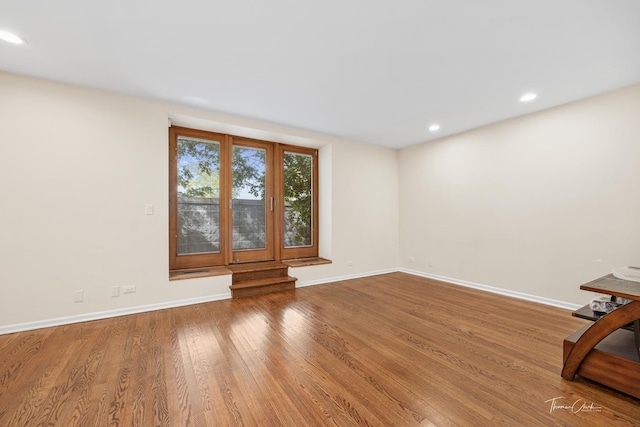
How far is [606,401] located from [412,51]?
288cm

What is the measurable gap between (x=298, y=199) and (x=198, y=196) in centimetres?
175

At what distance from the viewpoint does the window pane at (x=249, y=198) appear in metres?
4.26

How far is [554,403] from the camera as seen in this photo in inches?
63.5

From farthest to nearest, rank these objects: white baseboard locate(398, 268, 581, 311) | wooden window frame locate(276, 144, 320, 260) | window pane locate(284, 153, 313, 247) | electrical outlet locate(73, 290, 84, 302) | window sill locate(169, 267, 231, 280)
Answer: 1. window pane locate(284, 153, 313, 247)
2. wooden window frame locate(276, 144, 320, 260)
3. window sill locate(169, 267, 231, 280)
4. white baseboard locate(398, 268, 581, 311)
5. electrical outlet locate(73, 290, 84, 302)

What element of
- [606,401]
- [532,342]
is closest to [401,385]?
[606,401]

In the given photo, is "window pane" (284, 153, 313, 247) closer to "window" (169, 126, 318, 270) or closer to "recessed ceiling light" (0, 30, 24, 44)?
"window" (169, 126, 318, 270)

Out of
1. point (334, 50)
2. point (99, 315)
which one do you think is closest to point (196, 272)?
point (99, 315)

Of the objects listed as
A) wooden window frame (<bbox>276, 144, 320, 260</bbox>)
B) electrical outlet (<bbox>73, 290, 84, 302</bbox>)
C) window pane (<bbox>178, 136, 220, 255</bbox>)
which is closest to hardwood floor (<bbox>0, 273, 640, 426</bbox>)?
electrical outlet (<bbox>73, 290, 84, 302</bbox>)

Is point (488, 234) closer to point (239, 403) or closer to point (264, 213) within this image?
point (264, 213)

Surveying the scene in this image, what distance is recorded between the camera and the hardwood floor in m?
1.52

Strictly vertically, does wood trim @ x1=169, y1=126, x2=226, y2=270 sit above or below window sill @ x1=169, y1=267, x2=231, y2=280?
above
